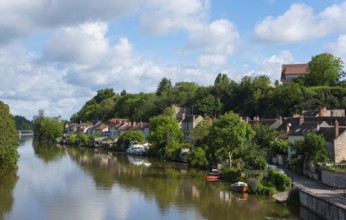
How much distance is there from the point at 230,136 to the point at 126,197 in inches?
552

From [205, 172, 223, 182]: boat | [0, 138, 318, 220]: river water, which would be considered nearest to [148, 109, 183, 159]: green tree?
[0, 138, 318, 220]: river water

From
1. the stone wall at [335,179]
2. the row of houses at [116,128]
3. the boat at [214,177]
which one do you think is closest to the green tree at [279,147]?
the boat at [214,177]

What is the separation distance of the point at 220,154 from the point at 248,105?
40620mm

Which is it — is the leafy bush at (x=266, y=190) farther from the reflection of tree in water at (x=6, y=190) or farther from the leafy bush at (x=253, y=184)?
the reflection of tree in water at (x=6, y=190)

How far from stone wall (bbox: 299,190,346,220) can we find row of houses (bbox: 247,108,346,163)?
1134 centimetres

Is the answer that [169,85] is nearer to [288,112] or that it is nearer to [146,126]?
[146,126]

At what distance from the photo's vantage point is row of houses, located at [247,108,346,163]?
43500 millimetres

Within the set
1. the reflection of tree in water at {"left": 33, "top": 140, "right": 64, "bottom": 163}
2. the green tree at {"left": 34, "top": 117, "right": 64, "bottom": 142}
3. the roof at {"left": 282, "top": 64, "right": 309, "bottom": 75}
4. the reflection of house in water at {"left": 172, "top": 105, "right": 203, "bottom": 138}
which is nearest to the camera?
the reflection of tree in water at {"left": 33, "top": 140, "right": 64, "bottom": 163}

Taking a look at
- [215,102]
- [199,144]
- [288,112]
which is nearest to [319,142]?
[199,144]

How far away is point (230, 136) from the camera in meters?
47.8

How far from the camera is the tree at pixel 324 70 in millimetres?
84500

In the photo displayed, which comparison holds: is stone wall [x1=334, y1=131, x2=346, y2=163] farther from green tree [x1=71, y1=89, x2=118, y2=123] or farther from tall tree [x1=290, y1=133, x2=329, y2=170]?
green tree [x1=71, y1=89, x2=118, y2=123]

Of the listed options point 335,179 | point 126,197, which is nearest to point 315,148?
point 335,179

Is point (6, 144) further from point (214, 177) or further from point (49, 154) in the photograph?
point (49, 154)
